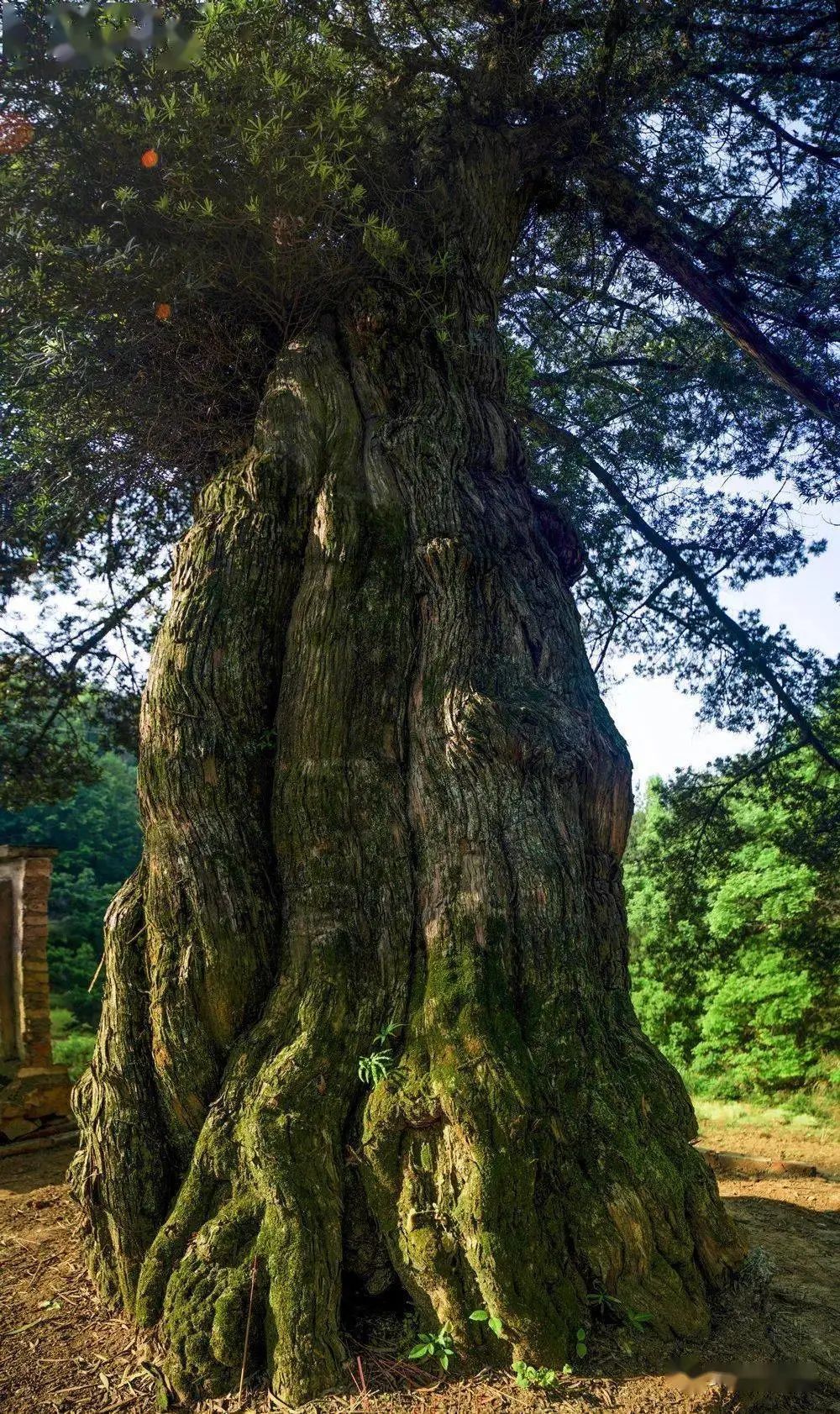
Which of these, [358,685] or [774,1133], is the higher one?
[358,685]

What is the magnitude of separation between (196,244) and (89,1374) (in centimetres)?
493

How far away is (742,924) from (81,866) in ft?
46.8

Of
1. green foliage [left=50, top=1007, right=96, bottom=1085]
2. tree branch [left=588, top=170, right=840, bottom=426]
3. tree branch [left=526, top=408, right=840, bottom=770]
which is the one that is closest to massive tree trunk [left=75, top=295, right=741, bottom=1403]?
tree branch [left=588, top=170, right=840, bottom=426]

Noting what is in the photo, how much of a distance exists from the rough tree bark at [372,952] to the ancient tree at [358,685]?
1 centimetres

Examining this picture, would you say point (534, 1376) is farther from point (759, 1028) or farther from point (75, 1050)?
point (75, 1050)

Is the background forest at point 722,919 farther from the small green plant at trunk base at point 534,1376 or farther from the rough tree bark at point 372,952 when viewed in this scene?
the small green plant at trunk base at point 534,1376

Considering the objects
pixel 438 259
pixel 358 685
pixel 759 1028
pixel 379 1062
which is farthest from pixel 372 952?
pixel 759 1028

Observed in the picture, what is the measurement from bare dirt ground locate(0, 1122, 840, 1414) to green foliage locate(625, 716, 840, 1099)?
411 centimetres

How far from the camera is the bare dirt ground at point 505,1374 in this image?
2.83 m

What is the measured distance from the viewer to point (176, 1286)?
125 inches

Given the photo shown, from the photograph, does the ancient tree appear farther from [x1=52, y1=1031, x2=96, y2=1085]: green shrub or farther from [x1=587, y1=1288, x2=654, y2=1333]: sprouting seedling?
[x1=52, y1=1031, x2=96, y2=1085]: green shrub

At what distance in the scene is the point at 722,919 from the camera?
1159cm

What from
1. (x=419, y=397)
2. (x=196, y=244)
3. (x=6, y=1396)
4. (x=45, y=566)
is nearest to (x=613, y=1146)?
(x=6, y=1396)

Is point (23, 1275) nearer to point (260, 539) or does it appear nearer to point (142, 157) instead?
point (260, 539)
